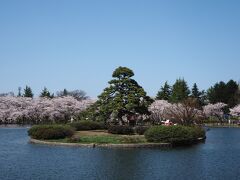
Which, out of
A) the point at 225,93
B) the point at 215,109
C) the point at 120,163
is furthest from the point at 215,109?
the point at 120,163

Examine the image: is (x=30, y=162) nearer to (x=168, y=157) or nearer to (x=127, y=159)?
(x=127, y=159)

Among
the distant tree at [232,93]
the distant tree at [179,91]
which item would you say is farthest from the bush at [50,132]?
the distant tree at [232,93]

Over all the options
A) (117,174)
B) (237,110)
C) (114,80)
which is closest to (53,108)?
(114,80)

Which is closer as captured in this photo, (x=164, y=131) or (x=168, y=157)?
Result: (x=168, y=157)

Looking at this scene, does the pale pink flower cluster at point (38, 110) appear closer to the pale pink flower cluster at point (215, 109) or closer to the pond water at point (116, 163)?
the pale pink flower cluster at point (215, 109)

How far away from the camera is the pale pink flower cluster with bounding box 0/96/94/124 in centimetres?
7556

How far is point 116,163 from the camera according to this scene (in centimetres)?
2294

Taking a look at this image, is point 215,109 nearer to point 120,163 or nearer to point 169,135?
point 169,135

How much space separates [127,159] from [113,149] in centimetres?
549

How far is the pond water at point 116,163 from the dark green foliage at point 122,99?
13754 mm

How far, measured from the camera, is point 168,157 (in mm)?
25656

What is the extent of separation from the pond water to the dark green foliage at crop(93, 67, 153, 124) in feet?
45.1

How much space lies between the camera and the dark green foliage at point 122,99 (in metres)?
43.6

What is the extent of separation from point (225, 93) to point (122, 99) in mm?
57279
